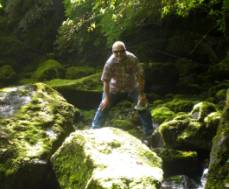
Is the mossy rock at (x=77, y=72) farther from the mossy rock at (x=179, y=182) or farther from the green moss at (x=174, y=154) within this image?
the mossy rock at (x=179, y=182)

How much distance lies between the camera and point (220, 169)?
5.24 m

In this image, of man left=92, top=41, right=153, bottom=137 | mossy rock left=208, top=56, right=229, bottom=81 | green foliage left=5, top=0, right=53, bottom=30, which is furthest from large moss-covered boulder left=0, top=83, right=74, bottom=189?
green foliage left=5, top=0, right=53, bottom=30

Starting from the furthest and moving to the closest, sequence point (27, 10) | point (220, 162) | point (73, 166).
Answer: point (27, 10), point (73, 166), point (220, 162)

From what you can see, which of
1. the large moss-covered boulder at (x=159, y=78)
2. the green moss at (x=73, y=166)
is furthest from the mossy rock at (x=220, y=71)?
the green moss at (x=73, y=166)

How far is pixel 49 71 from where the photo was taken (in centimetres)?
1645

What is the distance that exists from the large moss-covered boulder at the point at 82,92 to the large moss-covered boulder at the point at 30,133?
4.17 meters

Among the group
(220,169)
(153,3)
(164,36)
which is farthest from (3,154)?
(164,36)

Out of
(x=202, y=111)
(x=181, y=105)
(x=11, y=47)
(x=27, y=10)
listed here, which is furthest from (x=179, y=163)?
(x=11, y=47)

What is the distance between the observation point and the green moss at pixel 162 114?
35.6 ft

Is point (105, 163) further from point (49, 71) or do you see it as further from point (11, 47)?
point (11, 47)

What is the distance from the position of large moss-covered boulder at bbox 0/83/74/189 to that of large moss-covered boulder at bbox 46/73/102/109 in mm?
4175

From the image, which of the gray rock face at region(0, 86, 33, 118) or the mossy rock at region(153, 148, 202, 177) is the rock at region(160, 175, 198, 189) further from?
the gray rock face at region(0, 86, 33, 118)

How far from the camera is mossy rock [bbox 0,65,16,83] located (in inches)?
653

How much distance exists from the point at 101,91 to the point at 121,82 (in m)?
4.62
